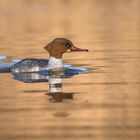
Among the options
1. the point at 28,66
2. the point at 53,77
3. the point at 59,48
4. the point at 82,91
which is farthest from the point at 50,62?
the point at 82,91

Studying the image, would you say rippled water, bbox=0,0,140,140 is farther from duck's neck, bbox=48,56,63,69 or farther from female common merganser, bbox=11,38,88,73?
duck's neck, bbox=48,56,63,69

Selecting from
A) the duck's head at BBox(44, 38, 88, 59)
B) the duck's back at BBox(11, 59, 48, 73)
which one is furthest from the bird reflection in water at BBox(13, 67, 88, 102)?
the duck's head at BBox(44, 38, 88, 59)

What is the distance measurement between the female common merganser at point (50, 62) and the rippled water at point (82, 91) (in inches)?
17.7

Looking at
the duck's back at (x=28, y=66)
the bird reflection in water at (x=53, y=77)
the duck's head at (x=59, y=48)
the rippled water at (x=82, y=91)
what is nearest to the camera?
the rippled water at (x=82, y=91)

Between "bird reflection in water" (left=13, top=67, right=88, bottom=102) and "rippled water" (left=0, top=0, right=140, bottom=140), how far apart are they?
0.13m

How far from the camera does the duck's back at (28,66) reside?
15.8 m

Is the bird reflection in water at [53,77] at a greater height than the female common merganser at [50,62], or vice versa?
the female common merganser at [50,62]

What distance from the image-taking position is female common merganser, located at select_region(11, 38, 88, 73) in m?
15.8

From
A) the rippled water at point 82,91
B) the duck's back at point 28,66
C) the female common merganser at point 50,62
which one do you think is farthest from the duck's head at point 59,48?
the rippled water at point 82,91

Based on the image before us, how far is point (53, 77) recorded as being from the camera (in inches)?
594

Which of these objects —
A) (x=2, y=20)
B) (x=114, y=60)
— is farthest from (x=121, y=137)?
(x=2, y=20)

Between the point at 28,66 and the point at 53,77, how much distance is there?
0.89 m

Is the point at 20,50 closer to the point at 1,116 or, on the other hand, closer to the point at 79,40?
the point at 79,40

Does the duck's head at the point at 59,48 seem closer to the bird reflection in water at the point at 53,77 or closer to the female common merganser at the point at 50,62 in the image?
the female common merganser at the point at 50,62
